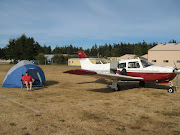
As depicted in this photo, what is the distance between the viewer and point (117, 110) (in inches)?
264

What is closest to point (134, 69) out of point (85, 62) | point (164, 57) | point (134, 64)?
point (134, 64)

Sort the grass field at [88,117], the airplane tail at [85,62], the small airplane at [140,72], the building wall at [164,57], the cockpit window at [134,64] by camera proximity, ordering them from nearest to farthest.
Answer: the grass field at [88,117] < the small airplane at [140,72] < the cockpit window at [134,64] < the airplane tail at [85,62] < the building wall at [164,57]

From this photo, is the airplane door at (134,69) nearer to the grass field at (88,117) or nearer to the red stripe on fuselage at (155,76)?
the red stripe on fuselage at (155,76)

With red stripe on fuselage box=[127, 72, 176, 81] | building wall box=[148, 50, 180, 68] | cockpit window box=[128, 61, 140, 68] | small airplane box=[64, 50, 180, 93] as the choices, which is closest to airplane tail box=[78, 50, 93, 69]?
small airplane box=[64, 50, 180, 93]

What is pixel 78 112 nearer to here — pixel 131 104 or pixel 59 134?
pixel 59 134

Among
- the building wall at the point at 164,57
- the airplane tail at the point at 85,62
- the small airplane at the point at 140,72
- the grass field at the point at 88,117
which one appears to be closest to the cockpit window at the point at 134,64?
the small airplane at the point at 140,72

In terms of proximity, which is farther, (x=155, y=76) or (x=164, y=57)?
(x=164, y=57)

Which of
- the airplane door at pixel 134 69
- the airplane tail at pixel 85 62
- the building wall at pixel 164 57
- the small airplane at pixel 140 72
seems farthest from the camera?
the building wall at pixel 164 57

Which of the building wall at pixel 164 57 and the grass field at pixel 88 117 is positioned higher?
the building wall at pixel 164 57

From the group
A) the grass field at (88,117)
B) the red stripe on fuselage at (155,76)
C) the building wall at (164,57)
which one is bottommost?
the grass field at (88,117)

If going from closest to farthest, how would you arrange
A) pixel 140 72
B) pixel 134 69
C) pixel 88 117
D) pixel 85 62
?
pixel 88 117 → pixel 140 72 → pixel 134 69 → pixel 85 62

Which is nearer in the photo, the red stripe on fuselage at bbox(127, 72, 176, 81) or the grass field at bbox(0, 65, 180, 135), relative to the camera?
the grass field at bbox(0, 65, 180, 135)

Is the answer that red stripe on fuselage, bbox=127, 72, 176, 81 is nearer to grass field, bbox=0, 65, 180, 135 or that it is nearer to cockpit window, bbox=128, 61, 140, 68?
cockpit window, bbox=128, 61, 140, 68

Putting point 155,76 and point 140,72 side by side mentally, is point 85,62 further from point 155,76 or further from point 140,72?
point 155,76
